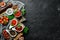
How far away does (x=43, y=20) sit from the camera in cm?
215

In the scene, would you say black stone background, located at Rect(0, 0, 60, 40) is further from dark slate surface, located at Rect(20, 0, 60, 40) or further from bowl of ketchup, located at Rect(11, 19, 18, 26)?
bowl of ketchup, located at Rect(11, 19, 18, 26)

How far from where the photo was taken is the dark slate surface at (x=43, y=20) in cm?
210

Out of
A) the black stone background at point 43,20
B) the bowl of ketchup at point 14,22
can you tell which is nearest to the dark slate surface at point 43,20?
the black stone background at point 43,20

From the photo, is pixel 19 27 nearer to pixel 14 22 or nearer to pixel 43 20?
pixel 14 22

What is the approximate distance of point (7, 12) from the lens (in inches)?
87.7

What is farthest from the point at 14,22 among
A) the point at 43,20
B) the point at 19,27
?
the point at 43,20

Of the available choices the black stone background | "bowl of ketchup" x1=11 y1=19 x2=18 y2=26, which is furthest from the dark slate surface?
"bowl of ketchup" x1=11 y1=19 x2=18 y2=26

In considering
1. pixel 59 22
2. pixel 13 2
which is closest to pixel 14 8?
pixel 13 2

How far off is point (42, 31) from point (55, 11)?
11.9 inches

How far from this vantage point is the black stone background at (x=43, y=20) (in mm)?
2098

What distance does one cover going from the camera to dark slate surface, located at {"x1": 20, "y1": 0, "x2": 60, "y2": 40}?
2.10 m

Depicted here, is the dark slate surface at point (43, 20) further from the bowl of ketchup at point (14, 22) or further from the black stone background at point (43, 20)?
the bowl of ketchup at point (14, 22)

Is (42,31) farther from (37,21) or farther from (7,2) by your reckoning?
(7,2)

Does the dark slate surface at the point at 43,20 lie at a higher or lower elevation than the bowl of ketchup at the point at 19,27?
higher
